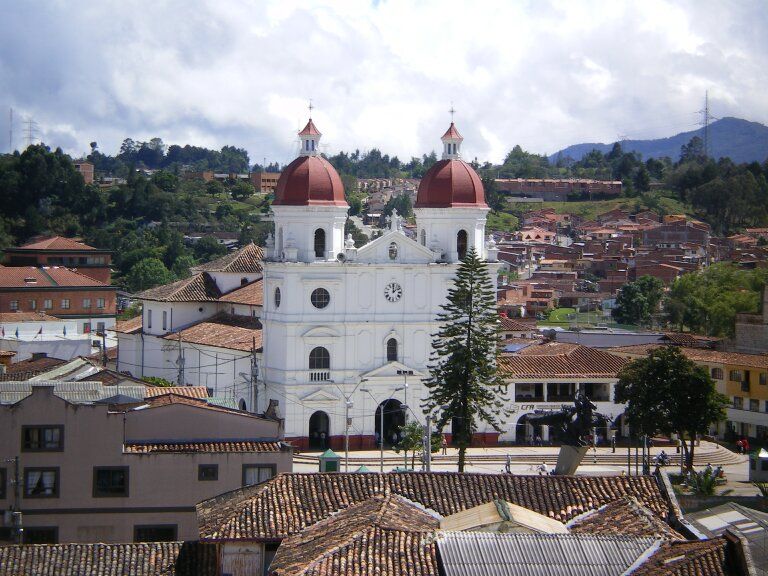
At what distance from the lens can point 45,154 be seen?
468 feet

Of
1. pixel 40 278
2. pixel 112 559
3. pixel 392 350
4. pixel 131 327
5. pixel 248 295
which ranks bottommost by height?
pixel 112 559

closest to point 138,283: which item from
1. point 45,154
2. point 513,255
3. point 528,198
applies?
point 45,154

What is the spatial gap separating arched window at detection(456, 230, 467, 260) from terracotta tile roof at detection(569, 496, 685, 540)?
33.4 metres

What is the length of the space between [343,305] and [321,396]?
3724 millimetres

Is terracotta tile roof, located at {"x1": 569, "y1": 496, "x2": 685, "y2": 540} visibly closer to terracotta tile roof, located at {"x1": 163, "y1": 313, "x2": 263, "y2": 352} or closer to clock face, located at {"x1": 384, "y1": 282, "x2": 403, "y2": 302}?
clock face, located at {"x1": 384, "y1": 282, "x2": 403, "y2": 302}

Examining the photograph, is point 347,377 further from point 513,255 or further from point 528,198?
point 528,198

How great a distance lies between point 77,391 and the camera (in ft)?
134

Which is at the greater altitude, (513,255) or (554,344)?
(513,255)

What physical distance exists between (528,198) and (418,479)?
6520 inches

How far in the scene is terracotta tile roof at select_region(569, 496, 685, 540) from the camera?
28.4m

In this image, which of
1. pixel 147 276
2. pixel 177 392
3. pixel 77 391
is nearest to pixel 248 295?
pixel 177 392

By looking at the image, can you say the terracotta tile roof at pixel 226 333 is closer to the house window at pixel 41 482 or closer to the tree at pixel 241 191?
the house window at pixel 41 482

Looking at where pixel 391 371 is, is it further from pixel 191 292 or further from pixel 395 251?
pixel 191 292

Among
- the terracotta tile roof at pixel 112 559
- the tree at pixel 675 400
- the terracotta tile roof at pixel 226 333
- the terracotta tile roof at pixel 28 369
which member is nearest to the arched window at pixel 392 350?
the terracotta tile roof at pixel 226 333
